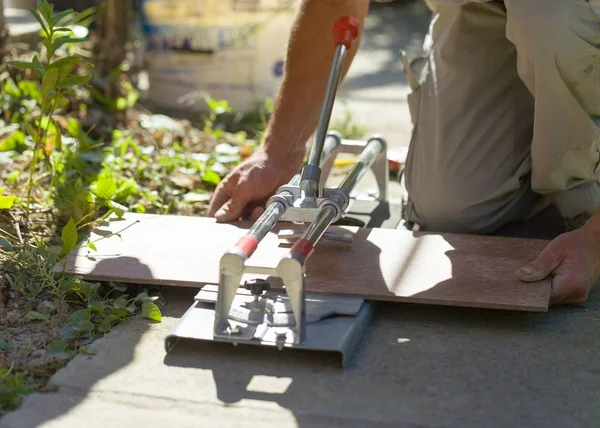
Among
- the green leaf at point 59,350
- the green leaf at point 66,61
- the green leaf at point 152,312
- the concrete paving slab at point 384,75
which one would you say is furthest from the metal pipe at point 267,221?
the concrete paving slab at point 384,75

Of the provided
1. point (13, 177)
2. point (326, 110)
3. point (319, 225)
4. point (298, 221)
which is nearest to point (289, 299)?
point (319, 225)

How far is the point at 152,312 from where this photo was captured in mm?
1994

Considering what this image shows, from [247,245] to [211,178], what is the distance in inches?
49.3

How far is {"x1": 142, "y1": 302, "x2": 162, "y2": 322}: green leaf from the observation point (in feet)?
6.54

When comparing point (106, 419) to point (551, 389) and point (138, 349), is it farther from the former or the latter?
point (551, 389)

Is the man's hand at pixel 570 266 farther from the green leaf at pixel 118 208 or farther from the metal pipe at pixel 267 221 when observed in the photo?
the green leaf at pixel 118 208

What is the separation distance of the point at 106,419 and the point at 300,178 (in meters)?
0.74

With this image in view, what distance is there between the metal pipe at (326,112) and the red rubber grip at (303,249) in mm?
316

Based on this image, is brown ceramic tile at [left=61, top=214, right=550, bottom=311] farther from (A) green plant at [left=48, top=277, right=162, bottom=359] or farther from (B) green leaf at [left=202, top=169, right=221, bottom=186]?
(B) green leaf at [left=202, top=169, right=221, bottom=186]

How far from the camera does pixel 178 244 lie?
2289 mm

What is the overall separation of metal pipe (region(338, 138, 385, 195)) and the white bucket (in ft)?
4.47

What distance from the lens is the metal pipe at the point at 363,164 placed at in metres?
2.27

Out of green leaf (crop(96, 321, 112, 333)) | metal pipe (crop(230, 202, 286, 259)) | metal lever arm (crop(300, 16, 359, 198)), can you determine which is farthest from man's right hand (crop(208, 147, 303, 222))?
green leaf (crop(96, 321, 112, 333))

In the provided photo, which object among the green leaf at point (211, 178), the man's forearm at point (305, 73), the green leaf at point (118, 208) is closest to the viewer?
the green leaf at point (118, 208)
